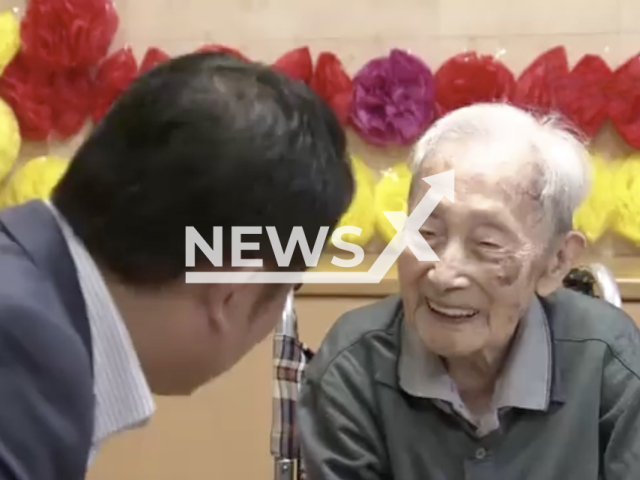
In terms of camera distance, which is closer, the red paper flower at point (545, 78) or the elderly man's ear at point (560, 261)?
A: the elderly man's ear at point (560, 261)

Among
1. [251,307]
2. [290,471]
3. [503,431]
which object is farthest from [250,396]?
[251,307]

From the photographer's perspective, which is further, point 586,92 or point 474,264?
point 586,92

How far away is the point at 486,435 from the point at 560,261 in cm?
26

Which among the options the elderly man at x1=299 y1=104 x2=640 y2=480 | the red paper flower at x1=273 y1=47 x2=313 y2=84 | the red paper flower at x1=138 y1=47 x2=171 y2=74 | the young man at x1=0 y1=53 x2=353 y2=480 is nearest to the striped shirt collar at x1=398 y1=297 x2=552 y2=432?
the elderly man at x1=299 y1=104 x2=640 y2=480

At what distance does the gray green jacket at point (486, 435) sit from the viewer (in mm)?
1324

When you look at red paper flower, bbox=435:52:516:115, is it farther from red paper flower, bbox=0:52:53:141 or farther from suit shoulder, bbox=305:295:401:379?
red paper flower, bbox=0:52:53:141

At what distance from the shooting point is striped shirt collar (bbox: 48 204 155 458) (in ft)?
2.65

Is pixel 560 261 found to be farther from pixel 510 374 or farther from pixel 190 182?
pixel 190 182

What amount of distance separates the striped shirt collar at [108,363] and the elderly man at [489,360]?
1.72 feet

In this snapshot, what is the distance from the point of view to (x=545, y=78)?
6.62 ft

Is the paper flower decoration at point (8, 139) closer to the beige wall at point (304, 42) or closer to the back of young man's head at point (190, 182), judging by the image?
the beige wall at point (304, 42)

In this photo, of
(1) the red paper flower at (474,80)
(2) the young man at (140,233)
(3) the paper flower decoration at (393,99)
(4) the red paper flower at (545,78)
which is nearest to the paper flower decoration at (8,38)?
(3) the paper flower decoration at (393,99)

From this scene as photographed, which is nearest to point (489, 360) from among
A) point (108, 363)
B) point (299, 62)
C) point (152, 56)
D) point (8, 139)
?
point (108, 363)

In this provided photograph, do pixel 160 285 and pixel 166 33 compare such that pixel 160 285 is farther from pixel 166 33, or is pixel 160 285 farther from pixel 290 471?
pixel 166 33
